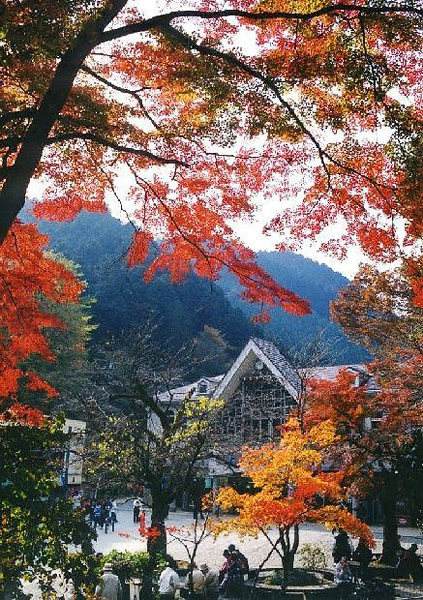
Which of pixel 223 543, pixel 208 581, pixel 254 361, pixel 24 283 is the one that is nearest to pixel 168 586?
pixel 208 581

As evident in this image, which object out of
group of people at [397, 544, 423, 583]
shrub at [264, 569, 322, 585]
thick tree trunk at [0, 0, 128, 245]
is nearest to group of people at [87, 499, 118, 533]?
shrub at [264, 569, 322, 585]

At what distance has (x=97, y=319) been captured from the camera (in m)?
50.9

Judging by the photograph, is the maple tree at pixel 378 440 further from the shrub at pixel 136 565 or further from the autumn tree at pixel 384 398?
the shrub at pixel 136 565

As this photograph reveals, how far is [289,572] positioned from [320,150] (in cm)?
1111

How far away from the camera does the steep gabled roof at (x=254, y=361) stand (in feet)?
96.8

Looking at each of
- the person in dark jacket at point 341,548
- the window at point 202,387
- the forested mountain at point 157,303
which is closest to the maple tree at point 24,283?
the person in dark jacket at point 341,548

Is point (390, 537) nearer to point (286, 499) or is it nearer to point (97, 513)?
point (286, 499)

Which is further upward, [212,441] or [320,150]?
[320,150]

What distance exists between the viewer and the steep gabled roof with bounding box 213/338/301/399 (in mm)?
29516

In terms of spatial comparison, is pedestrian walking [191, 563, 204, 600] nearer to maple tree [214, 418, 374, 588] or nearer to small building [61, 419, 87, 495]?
maple tree [214, 418, 374, 588]

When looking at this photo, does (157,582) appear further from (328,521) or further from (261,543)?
(261,543)

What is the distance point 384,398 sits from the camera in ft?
53.0

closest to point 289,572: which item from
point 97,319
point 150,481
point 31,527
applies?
point 150,481

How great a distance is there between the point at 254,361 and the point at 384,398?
1547 centimetres
